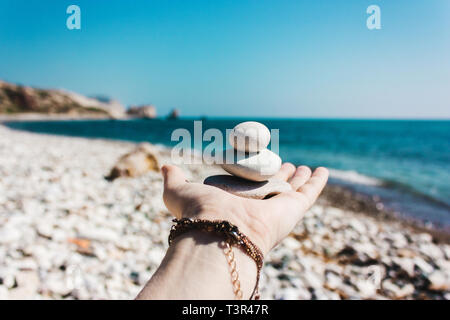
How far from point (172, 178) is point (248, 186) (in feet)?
2.24

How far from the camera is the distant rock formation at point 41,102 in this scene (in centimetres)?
7444

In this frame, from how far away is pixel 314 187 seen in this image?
8.53 feet

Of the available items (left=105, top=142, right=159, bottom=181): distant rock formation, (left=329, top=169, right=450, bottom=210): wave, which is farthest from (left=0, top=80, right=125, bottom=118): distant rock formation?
(left=329, top=169, right=450, bottom=210): wave

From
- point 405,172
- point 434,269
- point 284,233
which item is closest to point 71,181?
point 284,233

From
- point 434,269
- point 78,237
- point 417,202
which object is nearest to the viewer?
point 78,237

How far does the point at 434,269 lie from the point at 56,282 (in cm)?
474

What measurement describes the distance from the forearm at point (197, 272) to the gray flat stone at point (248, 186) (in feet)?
2.79

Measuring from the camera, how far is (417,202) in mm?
8211

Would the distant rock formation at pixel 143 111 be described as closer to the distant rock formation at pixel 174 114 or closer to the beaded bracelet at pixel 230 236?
the distant rock formation at pixel 174 114

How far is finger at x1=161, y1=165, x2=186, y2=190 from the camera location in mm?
2185

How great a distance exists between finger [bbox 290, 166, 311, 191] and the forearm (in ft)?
4.37

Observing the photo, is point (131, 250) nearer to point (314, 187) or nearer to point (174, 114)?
point (314, 187)

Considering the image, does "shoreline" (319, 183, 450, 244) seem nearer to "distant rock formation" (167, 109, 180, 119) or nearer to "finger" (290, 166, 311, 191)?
"finger" (290, 166, 311, 191)

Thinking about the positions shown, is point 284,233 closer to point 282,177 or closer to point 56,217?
point 282,177
